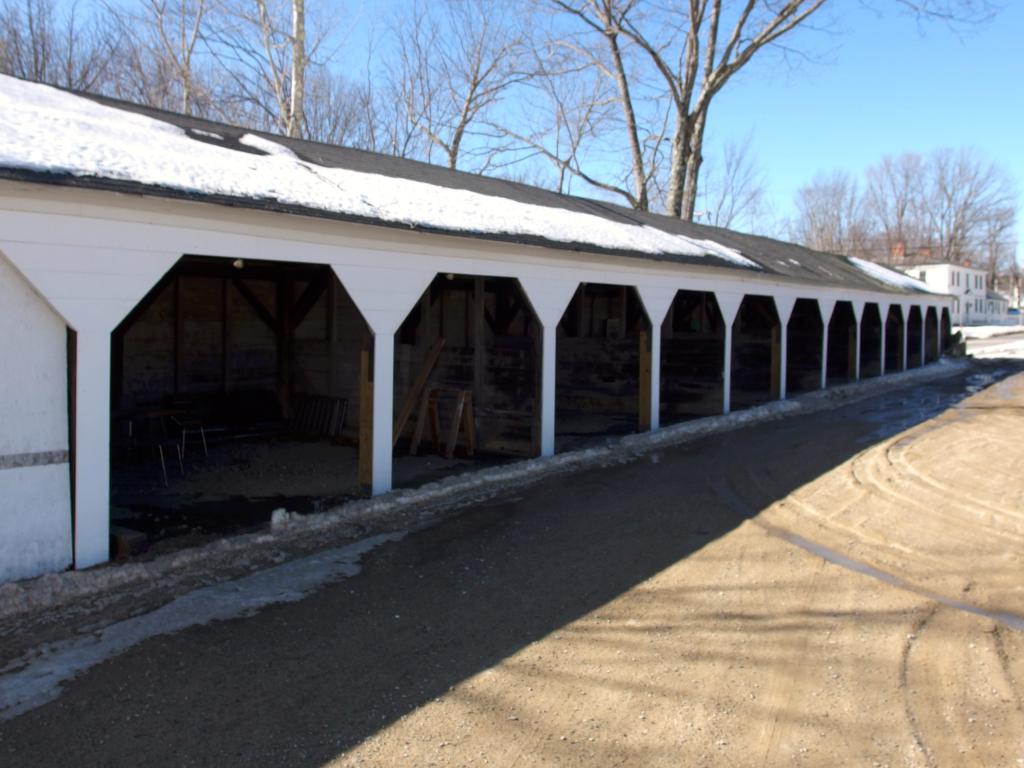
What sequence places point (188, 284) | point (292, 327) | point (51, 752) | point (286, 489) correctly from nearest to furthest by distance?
point (51, 752)
point (286, 489)
point (188, 284)
point (292, 327)

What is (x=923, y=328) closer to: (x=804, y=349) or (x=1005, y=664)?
(x=804, y=349)

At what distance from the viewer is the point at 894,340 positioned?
26625 mm

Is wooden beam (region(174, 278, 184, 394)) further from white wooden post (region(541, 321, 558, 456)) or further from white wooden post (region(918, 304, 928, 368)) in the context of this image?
white wooden post (region(918, 304, 928, 368))

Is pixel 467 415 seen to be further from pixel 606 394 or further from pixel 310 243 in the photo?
pixel 606 394

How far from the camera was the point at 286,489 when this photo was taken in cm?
860

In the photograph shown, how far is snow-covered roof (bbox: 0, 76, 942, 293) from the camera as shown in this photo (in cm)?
570

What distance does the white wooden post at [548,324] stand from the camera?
1015 centimetres

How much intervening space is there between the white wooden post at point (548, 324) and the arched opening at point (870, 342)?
50.8ft

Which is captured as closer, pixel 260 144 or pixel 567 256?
pixel 260 144

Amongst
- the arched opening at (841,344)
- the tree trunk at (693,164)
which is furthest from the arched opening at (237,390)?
the tree trunk at (693,164)

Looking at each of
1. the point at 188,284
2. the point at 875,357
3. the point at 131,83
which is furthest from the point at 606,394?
the point at 131,83

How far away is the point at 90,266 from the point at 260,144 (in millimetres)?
3770

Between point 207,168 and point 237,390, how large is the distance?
6052 mm

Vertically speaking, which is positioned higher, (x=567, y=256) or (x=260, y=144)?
(x=260, y=144)
